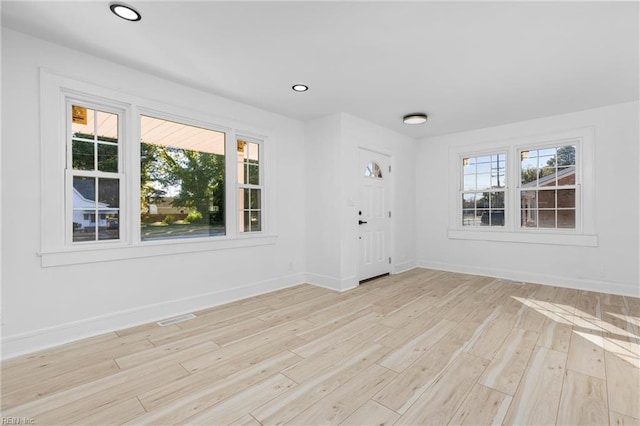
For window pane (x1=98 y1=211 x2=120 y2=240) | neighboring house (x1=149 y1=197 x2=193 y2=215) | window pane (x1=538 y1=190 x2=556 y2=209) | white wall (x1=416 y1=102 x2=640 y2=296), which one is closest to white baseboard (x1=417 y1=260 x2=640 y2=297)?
white wall (x1=416 y1=102 x2=640 y2=296)

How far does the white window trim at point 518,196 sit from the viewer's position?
4.43 m

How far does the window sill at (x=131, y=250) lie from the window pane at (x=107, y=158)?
2.57 feet

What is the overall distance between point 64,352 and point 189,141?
2392 mm

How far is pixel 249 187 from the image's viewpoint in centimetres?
426

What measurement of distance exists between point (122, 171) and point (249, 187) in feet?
5.06

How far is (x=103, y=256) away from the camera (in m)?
2.93

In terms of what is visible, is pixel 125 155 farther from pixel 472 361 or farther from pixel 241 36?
pixel 472 361

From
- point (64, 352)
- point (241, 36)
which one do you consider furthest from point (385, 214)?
point (64, 352)

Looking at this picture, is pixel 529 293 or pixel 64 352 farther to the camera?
pixel 529 293

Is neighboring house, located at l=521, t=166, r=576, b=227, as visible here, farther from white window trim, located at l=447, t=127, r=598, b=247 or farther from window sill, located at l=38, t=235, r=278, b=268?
window sill, located at l=38, t=235, r=278, b=268

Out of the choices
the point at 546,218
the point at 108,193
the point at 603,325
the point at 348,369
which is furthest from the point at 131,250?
the point at 546,218

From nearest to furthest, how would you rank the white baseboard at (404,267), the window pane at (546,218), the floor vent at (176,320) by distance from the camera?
1. the floor vent at (176,320)
2. the window pane at (546,218)
3. the white baseboard at (404,267)

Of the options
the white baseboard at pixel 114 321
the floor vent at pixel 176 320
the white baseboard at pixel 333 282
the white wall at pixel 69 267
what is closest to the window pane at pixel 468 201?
the white baseboard at pixel 333 282

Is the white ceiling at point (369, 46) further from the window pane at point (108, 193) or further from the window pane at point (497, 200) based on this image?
the window pane at point (497, 200)
